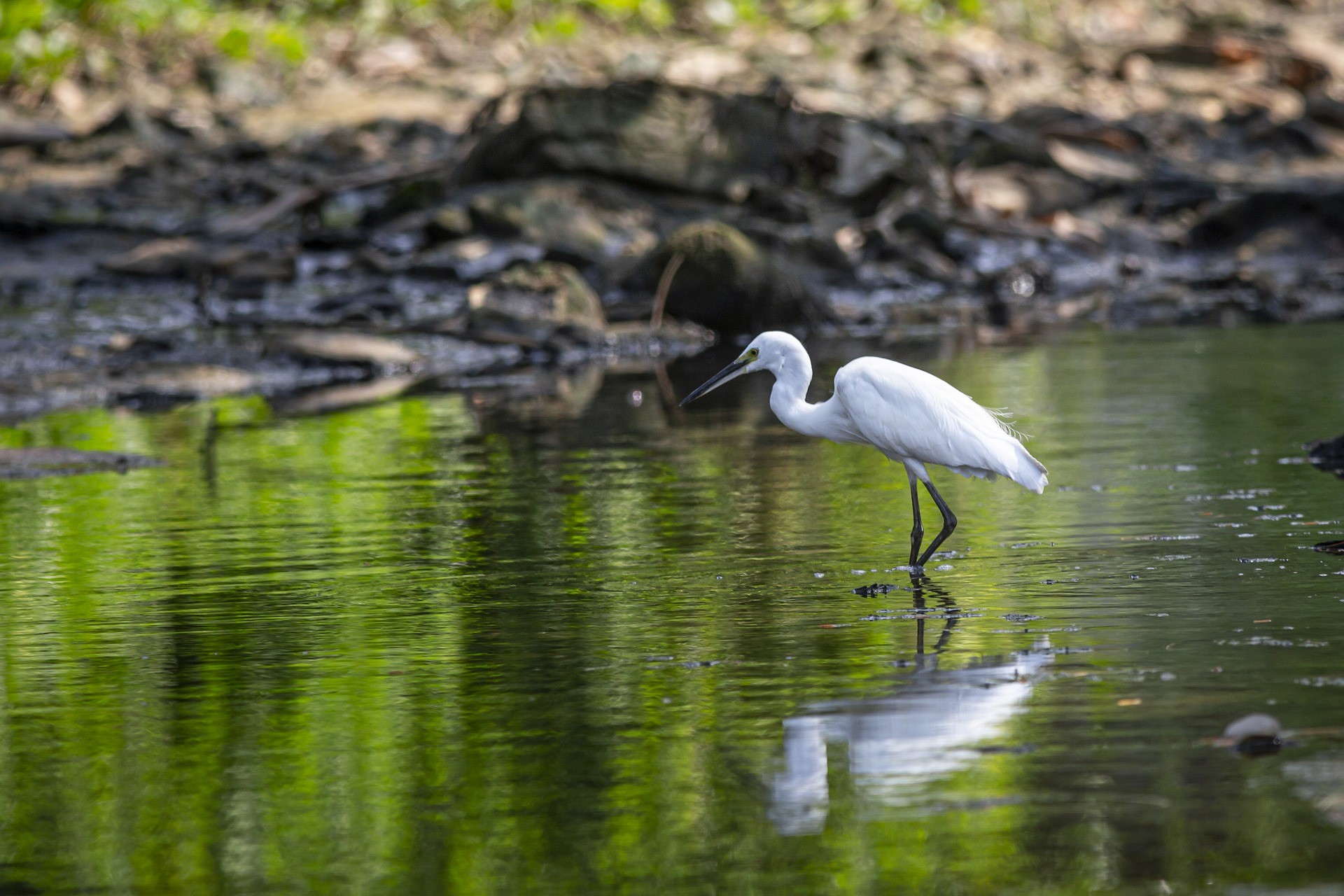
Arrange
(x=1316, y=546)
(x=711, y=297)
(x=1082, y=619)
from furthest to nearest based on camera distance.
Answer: (x=711, y=297) < (x=1316, y=546) < (x=1082, y=619)

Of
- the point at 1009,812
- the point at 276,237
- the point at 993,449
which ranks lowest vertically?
the point at 1009,812

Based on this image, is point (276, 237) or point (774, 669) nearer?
point (774, 669)

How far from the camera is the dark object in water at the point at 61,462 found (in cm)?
1223

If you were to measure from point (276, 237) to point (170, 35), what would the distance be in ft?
27.9

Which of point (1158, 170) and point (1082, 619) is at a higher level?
point (1158, 170)

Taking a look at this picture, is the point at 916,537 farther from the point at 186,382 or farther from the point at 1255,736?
the point at 186,382

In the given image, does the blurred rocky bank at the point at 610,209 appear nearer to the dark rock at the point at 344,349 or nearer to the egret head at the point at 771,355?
the dark rock at the point at 344,349

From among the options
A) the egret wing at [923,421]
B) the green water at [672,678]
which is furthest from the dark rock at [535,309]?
the egret wing at [923,421]

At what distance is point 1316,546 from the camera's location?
318 inches

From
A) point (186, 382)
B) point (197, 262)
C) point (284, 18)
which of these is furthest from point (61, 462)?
point (284, 18)

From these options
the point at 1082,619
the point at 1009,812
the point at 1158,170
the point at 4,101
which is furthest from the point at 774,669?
the point at 4,101

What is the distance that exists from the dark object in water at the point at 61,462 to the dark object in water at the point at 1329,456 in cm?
700

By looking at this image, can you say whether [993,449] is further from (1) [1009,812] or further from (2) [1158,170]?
(2) [1158,170]

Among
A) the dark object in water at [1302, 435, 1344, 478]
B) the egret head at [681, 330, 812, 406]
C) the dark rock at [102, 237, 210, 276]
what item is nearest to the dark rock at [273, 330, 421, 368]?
the dark rock at [102, 237, 210, 276]
